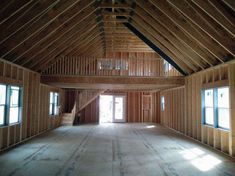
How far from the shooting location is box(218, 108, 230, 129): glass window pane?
7.25 m

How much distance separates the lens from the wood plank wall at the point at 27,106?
7480mm

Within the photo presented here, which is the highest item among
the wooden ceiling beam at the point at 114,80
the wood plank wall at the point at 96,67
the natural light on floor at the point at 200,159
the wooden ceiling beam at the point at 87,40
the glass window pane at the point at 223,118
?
the wooden ceiling beam at the point at 87,40

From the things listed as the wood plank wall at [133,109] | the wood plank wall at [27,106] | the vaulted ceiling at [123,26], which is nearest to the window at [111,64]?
the vaulted ceiling at [123,26]

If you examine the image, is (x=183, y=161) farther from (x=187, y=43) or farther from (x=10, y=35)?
(x=10, y=35)

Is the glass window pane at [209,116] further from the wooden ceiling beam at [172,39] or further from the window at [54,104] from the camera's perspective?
the window at [54,104]

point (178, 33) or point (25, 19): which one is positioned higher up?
point (178, 33)

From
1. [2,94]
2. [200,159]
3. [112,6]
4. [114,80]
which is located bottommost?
[200,159]

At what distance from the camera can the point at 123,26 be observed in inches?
428

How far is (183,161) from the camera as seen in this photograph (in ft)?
20.2

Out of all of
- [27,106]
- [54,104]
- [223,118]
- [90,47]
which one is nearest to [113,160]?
[223,118]

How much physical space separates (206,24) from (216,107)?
3.14m

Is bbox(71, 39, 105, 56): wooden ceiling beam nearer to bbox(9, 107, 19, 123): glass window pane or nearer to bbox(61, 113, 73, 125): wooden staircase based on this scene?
bbox(9, 107, 19, 123): glass window pane

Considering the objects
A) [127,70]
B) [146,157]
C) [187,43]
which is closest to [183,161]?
[146,157]

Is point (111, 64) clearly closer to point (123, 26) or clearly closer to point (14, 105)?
point (123, 26)
